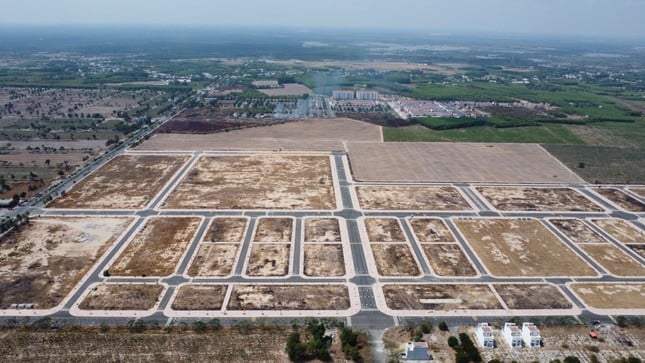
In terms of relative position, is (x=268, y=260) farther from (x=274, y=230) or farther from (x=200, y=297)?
(x=200, y=297)

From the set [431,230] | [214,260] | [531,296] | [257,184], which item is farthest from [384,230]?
[257,184]

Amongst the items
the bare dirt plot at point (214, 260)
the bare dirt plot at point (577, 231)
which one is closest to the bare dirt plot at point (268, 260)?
the bare dirt plot at point (214, 260)

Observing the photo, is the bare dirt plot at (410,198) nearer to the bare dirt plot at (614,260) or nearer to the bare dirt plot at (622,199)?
the bare dirt plot at (614,260)

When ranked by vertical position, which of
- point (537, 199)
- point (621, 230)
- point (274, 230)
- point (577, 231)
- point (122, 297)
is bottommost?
point (122, 297)

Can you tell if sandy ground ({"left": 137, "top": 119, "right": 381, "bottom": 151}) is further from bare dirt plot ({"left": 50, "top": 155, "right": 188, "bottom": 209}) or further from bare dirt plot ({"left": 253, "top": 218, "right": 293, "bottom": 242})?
bare dirt plot ({"left": 253, "top": 218, "right": 293, "bottom": 242})

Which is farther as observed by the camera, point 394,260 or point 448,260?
point 448,260
